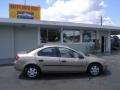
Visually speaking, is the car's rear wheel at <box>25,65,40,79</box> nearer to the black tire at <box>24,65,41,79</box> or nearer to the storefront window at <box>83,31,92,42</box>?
the black tire at <box>24,65,41,79</box>

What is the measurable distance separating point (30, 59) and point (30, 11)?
18.6 m

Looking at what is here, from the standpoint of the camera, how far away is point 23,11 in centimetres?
2734

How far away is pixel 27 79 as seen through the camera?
32.3 ft

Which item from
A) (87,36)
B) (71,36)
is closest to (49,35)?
(71,36)

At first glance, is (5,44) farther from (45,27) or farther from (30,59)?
(30,59)

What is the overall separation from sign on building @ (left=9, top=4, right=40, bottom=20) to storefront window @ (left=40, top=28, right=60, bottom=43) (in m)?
6.31

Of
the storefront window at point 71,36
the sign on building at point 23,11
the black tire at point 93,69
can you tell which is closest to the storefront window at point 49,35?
the storefront window at point 71,36

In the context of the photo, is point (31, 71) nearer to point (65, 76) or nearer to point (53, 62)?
point (53, 62)

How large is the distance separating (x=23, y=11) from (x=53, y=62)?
1867 cm

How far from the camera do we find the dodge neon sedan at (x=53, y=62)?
388 inches

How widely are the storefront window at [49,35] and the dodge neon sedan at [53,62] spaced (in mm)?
11238

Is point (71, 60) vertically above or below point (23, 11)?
below

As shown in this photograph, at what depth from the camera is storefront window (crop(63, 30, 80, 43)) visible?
23.0 meters

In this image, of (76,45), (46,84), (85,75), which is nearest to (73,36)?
(76,45)
